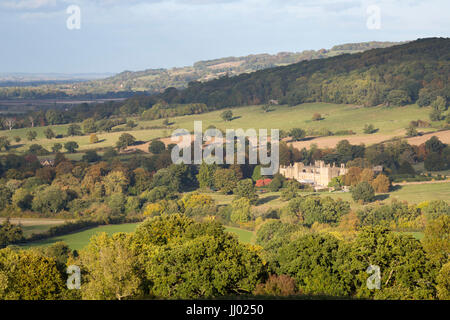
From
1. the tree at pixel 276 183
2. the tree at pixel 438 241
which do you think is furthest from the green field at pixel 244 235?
the tree at pixel 276 183

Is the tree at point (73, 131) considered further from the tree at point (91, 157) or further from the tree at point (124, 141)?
the tree at point (91, 157)

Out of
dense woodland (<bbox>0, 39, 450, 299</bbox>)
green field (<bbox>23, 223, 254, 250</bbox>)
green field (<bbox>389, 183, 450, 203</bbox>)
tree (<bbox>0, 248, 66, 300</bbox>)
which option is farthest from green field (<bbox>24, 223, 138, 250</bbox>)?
green field (<bbox>389, 183, 450, 203</bbox>)

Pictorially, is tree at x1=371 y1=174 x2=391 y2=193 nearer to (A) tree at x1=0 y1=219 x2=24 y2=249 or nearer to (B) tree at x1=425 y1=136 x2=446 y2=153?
(B) tree at x1=425 y1=136 x2=446 y2=153

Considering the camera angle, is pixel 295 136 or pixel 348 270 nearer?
pixel 348 270

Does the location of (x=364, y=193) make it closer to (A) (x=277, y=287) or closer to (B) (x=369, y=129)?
(A) (x=277, y=287)

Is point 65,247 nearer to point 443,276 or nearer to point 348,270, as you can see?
point 348,270
